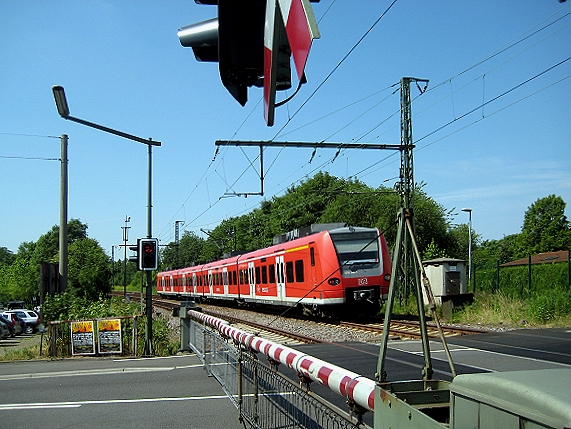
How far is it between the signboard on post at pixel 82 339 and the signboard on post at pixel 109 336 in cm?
17

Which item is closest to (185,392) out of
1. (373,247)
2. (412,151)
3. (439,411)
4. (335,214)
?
(439,411)

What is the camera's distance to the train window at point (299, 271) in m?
23.1

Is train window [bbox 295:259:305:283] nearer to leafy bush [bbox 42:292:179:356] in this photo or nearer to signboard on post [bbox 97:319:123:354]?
leafy bush [bbox 42:292:179:356]

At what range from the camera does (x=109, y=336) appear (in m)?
16.2

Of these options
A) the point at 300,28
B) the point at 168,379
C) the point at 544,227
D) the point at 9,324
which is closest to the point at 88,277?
the point at 9,324

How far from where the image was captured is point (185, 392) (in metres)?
9.67

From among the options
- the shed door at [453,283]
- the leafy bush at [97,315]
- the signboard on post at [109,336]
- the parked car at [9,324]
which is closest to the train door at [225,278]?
the parked car at [9,324]

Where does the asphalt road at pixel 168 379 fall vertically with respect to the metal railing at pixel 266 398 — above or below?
below

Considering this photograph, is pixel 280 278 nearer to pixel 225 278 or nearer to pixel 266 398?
pixel 225 278

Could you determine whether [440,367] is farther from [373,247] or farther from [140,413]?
[373,247]

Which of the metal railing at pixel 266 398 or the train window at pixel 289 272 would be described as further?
the train window at pixel 289 272

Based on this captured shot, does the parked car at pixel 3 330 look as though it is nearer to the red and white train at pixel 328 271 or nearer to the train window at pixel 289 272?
the red and white train at pixel 328 271

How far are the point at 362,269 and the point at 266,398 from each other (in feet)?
54.1

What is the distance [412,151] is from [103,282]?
1580 cm
